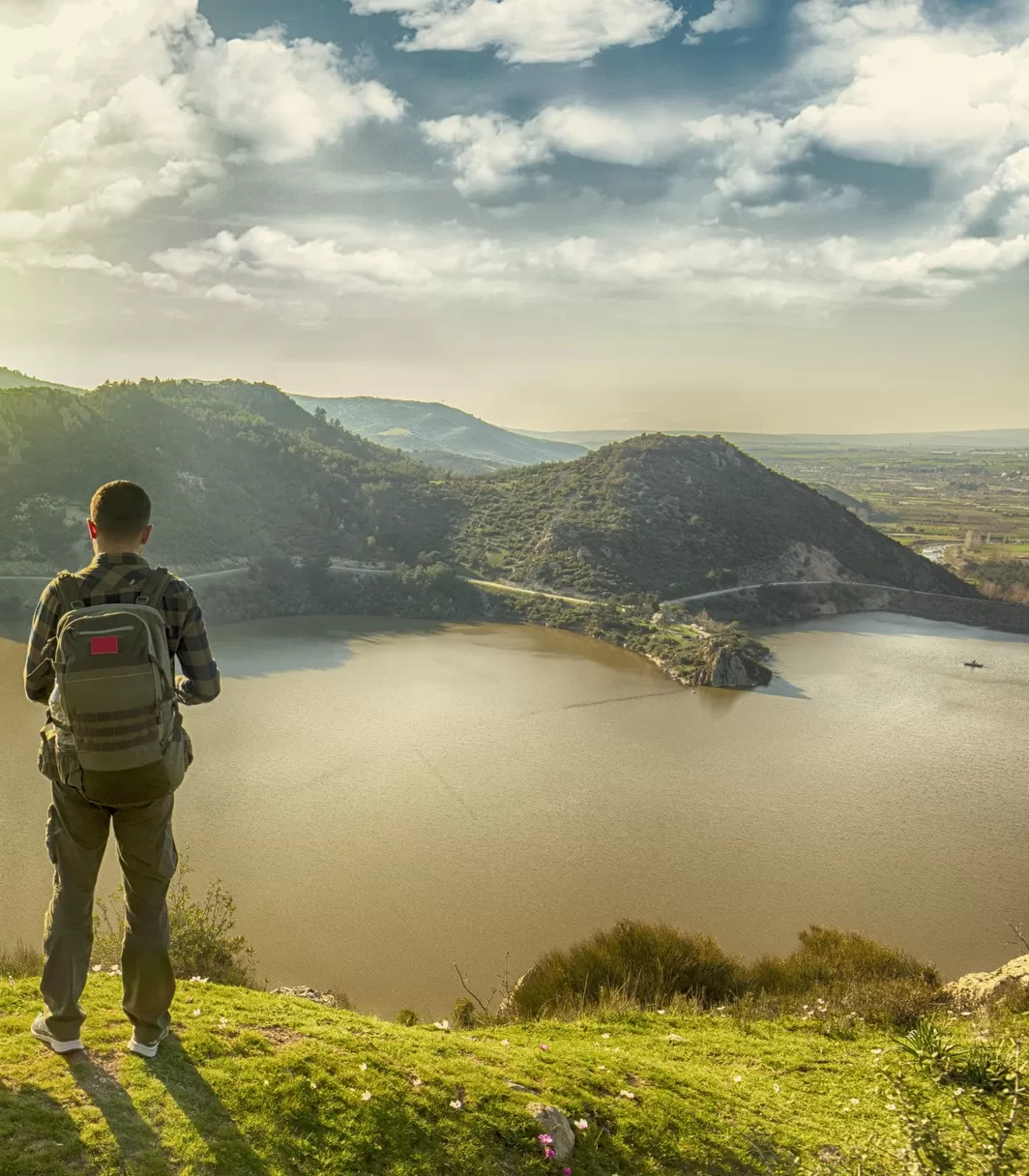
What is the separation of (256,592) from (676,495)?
3449 centimetres

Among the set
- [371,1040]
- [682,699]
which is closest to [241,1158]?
[371,1040]

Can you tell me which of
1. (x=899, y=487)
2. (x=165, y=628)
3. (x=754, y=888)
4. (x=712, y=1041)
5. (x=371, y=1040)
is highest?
(x=899, y=487)

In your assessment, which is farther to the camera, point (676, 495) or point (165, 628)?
point (676, 495)

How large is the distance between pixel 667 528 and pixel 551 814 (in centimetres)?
4266

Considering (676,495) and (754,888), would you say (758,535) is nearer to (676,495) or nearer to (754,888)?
(676,495)

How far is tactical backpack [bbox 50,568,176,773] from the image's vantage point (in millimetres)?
3182

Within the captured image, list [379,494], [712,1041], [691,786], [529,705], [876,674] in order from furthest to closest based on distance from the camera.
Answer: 1. [379,494]
2. [876,674]
3. [529,705]
4. [691,786]
5. [712,1041]

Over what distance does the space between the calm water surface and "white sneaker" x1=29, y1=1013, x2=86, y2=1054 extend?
9472 mm

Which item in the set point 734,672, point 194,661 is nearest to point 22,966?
point 194,661

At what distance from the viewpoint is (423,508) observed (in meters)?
66.1

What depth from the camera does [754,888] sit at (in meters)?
17.5

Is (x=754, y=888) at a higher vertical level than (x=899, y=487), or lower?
lower

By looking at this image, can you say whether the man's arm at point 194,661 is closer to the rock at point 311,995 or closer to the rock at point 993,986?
the rock at point 311,995

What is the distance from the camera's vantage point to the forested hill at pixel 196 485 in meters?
49.0
